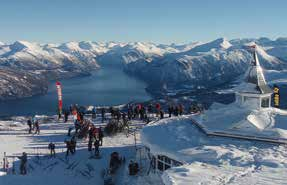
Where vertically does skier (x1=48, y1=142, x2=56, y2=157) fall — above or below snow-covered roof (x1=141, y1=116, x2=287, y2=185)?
below

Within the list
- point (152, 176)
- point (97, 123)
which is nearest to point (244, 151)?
point (152, 176)

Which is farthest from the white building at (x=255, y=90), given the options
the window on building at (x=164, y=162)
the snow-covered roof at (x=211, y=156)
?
the window on building at (x=164, y=162)

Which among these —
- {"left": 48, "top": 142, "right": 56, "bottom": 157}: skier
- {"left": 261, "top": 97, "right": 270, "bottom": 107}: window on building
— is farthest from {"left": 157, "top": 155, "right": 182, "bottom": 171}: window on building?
{"left": 48, "top": 142, "right": 56, "bottom": 157}: skier

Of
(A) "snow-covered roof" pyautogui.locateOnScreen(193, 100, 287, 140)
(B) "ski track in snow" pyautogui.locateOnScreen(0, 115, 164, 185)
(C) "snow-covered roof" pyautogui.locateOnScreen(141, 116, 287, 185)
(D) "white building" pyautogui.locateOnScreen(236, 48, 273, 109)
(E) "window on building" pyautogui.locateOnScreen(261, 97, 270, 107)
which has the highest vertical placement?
(D) "white building" pyautogui.locateOnScreen(236, 48, 273, 109)

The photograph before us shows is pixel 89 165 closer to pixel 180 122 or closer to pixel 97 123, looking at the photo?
pixel 180 122

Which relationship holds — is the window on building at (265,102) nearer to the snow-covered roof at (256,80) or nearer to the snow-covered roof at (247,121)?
the snow-covered roof at (247,121)

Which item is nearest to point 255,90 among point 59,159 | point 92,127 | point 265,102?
point 265,102

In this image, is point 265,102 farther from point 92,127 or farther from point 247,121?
point 92,127

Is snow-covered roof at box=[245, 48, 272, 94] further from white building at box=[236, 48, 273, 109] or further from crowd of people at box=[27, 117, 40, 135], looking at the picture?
crowd of people at box=[27, 117, 40, 135]

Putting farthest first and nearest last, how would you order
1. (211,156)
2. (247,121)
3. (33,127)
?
(33,127), (247,121), (211,156)
